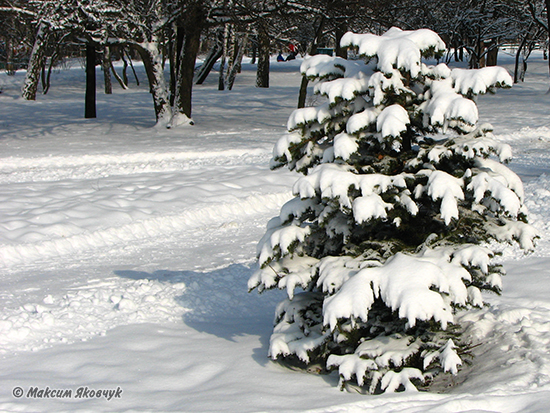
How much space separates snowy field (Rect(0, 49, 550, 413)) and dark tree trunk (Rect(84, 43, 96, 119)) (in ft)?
21.8

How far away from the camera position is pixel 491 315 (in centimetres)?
515

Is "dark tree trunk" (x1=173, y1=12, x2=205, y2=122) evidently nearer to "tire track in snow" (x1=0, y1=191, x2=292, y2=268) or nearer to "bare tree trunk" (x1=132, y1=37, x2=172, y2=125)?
"bare tree trunk" (x1=132, y1=37, x2=172, y2=125)

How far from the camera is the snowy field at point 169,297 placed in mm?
3840

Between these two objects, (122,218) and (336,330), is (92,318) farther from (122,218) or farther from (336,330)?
(122,218)

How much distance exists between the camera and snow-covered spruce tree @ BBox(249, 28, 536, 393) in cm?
391

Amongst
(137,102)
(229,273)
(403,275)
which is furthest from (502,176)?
(137,102)

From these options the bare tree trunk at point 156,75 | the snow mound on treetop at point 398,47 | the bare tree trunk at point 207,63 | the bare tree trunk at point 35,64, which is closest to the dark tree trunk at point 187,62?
the bare tree trunk at point 156,75

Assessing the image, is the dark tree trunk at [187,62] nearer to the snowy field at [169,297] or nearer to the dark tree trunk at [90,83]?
the dark tree trunk at [90,83]

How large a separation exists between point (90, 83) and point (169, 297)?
17.3m

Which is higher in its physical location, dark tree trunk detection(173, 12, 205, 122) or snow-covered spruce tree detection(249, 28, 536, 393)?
dark tree trunk detection(173, 12, 205, 122)

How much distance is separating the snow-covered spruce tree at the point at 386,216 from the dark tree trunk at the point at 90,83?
18.3 m

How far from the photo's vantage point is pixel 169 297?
5996 millimetres

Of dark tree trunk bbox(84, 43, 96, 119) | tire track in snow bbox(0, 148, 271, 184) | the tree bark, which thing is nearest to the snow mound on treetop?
tire track in snow bbox(0, 148, 271, 184)

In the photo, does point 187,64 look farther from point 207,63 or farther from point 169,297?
point 207,63
